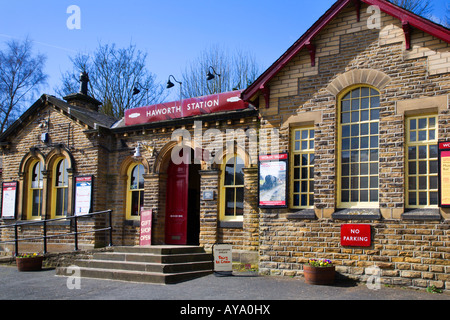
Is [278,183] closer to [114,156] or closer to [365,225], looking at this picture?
[365,225]

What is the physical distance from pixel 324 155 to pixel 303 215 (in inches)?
56.4

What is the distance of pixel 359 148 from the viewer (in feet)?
32.4

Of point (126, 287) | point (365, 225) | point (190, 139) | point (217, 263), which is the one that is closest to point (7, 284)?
point (126, 287)

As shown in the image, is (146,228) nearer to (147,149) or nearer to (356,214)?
(147,149)

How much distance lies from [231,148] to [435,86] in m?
5.42

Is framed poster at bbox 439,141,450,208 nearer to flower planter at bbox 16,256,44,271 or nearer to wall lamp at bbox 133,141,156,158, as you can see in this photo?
wall lamp at bbox 133,141,156,158

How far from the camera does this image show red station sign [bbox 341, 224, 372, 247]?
927 cm

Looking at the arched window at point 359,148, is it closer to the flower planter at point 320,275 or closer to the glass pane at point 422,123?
the glass pane at point 422,123

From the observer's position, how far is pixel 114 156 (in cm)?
1484

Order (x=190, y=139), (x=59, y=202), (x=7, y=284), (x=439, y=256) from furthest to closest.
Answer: (x=59, y=202)
(x=190, y=139)
(x=7, y=284)
(x=439, y=256)

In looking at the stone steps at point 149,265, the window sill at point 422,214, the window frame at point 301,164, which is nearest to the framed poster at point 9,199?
the stone steps at point 149,265

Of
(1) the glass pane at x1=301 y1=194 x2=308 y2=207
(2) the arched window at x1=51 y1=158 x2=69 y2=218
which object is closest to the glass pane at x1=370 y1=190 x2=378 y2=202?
(1) the glass pane at x1=301 y1=194 x2=308 y2=207

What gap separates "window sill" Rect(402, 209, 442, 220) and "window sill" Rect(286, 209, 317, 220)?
1.94 m

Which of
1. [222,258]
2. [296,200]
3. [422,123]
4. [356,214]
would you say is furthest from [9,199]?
[422,123]
